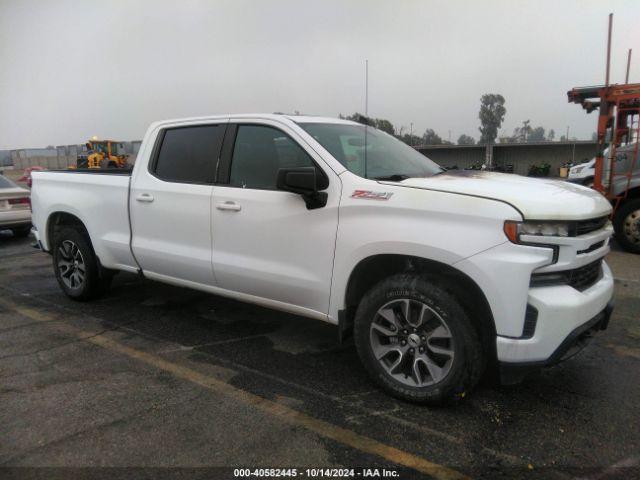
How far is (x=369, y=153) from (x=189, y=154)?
1.62 metres

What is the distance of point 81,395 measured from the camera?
342cm

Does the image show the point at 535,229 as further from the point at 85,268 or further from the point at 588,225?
the point at 85,268

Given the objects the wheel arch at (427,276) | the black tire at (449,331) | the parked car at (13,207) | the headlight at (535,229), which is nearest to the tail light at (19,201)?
the parked car at (13,207)

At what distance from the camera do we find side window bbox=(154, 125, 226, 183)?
4242 mm

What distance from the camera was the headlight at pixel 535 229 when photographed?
2746 millimetres

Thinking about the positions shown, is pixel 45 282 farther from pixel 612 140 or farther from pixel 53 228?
pixel 612 140

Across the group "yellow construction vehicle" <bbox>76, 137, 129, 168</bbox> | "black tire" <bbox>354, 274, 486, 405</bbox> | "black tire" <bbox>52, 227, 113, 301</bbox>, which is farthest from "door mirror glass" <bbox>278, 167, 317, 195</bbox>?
"yellow construction vehicle" <bbox>76, 137, 129, 168</bbox>

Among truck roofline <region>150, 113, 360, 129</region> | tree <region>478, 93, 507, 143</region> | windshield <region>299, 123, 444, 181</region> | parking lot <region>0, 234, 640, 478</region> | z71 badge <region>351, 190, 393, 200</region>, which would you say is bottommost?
parking lot <region>0, 234, 640, 478</region>

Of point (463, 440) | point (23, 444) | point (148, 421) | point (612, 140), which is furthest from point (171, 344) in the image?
point (612, 140)

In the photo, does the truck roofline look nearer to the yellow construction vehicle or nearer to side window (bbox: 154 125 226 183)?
side window (bbox: 154 125 226 183)

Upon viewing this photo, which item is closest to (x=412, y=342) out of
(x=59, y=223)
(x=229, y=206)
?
(x=229, y=206)

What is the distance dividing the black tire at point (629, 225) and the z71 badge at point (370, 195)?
650cm

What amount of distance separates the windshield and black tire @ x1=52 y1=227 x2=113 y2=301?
2925 millimetres

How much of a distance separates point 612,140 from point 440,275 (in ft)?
22.5
